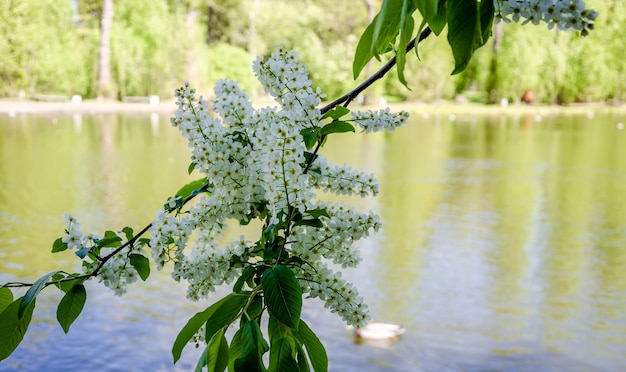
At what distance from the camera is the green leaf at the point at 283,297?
2.96 ft

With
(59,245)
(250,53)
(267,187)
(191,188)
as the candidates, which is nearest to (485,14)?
(267,187)

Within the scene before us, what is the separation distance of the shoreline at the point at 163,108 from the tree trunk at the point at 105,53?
571mm

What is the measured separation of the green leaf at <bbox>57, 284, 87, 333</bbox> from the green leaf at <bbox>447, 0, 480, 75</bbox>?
0.63 meters

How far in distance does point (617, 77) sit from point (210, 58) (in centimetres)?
1647

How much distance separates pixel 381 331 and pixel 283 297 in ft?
11.1

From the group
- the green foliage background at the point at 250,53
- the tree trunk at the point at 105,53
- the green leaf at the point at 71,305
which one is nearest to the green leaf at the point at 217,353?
the green leaf at the point at 71,305

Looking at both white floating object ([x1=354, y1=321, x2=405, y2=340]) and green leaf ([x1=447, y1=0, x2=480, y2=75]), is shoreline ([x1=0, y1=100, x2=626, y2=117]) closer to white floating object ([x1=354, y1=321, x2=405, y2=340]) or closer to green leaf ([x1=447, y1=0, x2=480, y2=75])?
white floating object ([x1=354, y1=321, x2=405, y2=340])

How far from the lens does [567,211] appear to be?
8.04 metres

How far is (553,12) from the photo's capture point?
80cm

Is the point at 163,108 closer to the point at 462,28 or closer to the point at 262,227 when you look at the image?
the point at 262,227

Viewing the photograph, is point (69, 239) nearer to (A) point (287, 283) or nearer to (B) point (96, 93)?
(A) point (287, 283)

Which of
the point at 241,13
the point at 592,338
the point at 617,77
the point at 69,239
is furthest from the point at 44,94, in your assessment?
the point at 69,239

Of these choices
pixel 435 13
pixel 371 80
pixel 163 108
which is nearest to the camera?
pixel 435 13

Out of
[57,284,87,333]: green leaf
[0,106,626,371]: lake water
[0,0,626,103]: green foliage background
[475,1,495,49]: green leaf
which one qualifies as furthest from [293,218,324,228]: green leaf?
[0,0,626,103]: green foliage background
